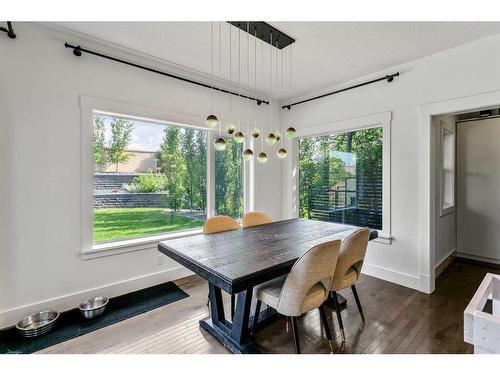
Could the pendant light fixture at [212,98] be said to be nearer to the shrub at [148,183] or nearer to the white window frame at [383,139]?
the shrub at [148,183]

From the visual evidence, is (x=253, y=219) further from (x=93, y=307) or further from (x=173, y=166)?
(x=93, y=307)

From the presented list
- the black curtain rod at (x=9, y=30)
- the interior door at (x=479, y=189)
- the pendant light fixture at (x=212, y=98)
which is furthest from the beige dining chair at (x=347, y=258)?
the black curtain rod at (x=9, y=30)

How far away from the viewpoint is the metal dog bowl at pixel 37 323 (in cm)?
207

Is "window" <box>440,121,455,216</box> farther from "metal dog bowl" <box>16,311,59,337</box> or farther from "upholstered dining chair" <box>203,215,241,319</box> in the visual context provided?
"metal dog bowl" <box>16,311,59,337</box>

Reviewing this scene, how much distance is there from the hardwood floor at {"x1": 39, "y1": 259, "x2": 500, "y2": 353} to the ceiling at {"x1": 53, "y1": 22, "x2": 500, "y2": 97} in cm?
276

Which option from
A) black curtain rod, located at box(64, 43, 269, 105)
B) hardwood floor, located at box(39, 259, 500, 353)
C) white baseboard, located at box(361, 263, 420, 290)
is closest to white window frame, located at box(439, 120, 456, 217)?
white baseboard, located at box(361, 263, 420, 290)

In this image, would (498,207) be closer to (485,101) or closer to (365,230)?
(485,101)

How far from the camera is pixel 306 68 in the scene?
325 centimetres

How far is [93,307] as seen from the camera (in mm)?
2469

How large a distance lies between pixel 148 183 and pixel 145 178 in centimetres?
7

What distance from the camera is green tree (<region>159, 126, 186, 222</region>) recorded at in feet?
10.9

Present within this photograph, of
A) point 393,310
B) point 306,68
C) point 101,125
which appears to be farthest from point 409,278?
point 101,125

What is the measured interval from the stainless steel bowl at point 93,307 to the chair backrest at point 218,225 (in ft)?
4.02
